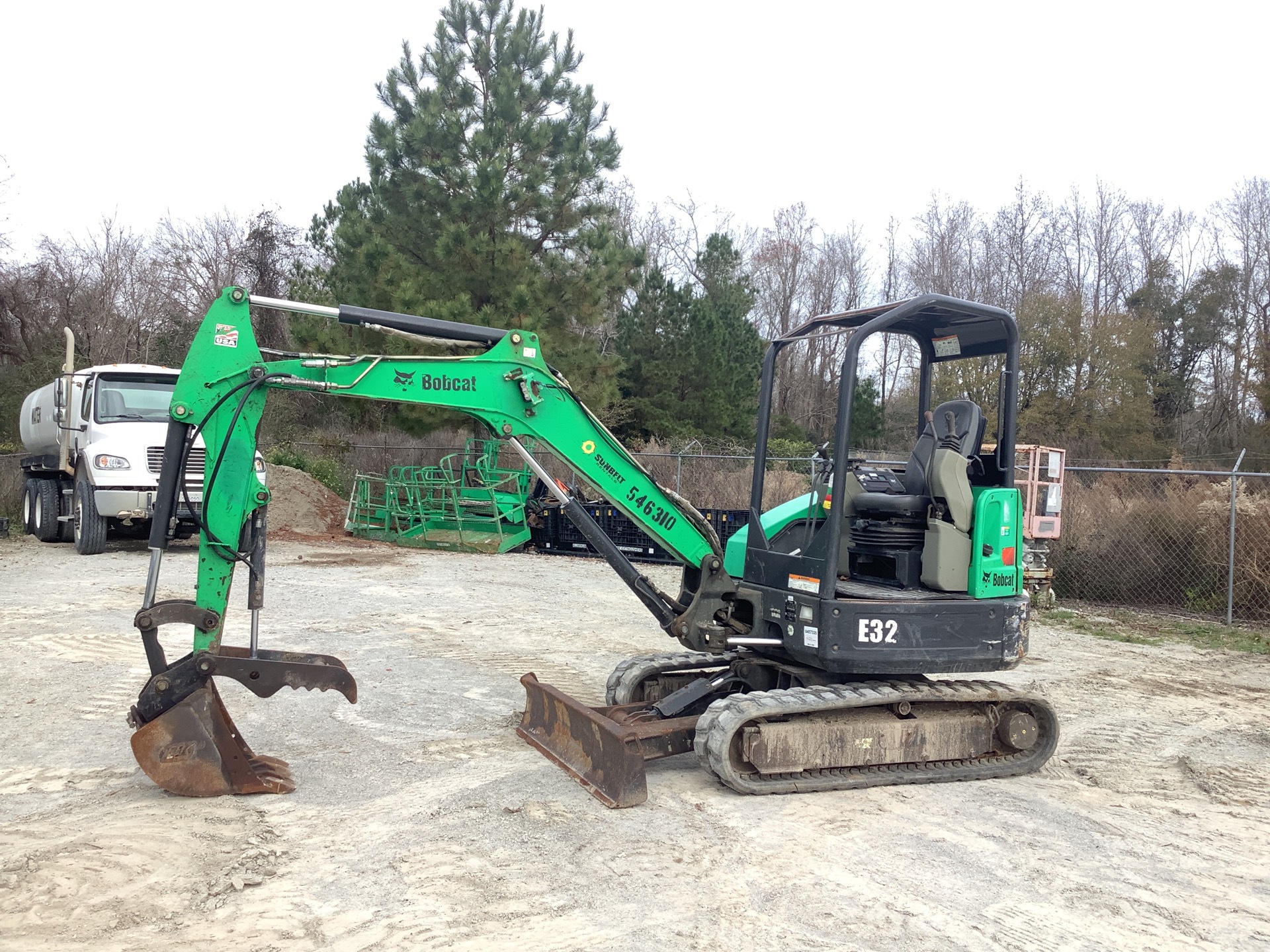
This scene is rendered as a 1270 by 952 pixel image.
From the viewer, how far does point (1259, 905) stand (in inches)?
159

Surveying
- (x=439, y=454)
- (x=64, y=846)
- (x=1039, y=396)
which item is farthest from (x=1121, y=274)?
(x=64, y=846)

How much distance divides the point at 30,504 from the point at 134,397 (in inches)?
154

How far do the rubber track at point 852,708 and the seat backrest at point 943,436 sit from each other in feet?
3.63

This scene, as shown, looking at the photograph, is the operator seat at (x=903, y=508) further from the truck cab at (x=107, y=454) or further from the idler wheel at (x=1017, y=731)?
the truck cab at (x=107, y=454)

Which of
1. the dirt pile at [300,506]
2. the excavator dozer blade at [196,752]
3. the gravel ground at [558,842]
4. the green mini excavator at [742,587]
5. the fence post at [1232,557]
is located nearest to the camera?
the gravel ground at [558,842]

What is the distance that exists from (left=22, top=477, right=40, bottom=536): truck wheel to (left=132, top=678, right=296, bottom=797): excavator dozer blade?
1394 cm

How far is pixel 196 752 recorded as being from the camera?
4871 millimetres

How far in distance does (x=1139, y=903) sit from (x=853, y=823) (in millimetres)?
1261

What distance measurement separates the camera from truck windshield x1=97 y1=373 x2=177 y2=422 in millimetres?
14703

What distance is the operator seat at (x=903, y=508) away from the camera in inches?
220

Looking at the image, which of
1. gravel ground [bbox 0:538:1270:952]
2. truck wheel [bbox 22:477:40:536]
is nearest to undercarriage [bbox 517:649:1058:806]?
gravel ground [bbox 0:538:1270:952]

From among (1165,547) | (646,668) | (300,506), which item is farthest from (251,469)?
(300,506)

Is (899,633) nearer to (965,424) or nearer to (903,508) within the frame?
(903,508)

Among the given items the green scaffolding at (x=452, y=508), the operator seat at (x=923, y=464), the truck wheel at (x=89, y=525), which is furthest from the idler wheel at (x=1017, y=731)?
the truck wheel at (x=89, y=525)
